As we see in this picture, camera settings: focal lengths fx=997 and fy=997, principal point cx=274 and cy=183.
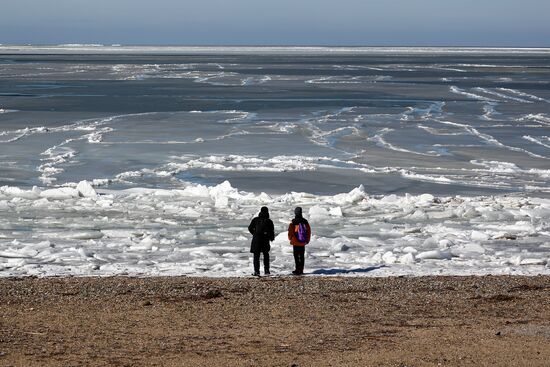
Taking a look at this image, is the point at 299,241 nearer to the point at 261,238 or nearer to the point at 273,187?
the point at 261,238

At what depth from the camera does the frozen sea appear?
13961mm

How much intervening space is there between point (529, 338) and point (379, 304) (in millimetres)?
2039

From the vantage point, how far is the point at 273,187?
20609 mm

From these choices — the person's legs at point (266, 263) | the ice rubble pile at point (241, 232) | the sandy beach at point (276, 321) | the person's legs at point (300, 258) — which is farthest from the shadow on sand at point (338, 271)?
the sandy beach at point (276, 321)

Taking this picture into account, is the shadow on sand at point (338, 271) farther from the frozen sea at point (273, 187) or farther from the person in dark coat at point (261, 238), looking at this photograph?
the person in dark coat at point (261, 238)

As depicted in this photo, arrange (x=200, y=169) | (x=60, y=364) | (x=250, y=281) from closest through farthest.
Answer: (x=60, y=364), (x=250, y=281), (x=200, y=169)

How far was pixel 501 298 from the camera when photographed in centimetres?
1058

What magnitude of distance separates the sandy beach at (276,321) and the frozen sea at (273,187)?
Result: 1430 millimetres

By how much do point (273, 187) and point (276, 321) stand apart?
37.1 feet

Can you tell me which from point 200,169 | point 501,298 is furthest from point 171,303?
point 200,169

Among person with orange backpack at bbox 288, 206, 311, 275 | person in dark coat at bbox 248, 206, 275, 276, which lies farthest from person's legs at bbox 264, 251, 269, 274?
person with orange backpack at bbox 288, 206, 311, 275

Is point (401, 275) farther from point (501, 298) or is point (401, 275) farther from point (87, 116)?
point (87, 116)

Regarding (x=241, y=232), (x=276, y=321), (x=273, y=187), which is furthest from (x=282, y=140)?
(x=276, y=321)

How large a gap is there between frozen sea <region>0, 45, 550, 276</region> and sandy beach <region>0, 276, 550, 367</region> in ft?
4.69
